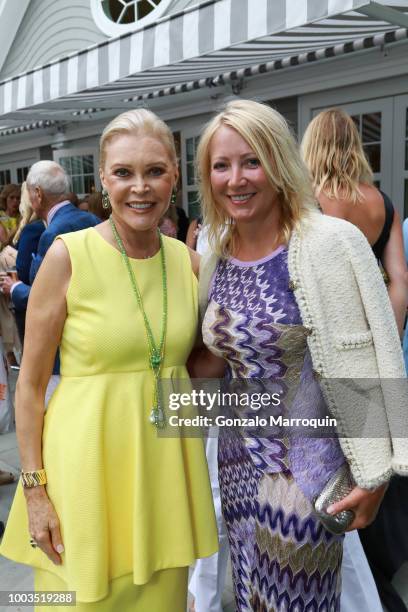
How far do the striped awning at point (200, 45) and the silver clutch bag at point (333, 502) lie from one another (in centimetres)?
212

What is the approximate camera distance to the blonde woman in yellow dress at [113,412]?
1393mm

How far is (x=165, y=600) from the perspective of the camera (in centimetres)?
152

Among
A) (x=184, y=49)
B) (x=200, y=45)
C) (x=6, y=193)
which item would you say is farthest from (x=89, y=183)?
(x=200, y=45)

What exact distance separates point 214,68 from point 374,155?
1.67 meters

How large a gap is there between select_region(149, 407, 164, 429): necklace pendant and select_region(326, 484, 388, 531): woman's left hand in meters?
0.48

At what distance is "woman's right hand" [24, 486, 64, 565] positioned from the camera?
56.6 inches

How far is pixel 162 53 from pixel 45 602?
315 centimetres

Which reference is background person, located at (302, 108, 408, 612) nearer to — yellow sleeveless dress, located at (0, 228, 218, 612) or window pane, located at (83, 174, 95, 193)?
yellow sleeveless dress, located at (0, 228, 218, 612)

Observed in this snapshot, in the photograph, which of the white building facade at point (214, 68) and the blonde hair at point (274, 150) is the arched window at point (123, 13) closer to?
the white building facade at point (214, 68)

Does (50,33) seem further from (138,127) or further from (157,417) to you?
(157,417)

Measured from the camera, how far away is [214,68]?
4438mm

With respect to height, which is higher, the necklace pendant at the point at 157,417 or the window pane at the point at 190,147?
the window pane at the point at 190,147

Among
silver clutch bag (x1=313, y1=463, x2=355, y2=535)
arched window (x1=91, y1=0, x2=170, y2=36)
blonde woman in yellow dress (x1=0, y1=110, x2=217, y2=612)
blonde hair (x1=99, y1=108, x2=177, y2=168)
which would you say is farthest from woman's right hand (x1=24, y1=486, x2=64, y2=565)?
arched window (x1=91, y1=0, x2=170, y2=36)

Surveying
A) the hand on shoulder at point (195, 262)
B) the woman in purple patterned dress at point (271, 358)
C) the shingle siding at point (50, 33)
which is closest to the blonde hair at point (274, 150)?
the woman in purple patterned dress at point (271, 358)
